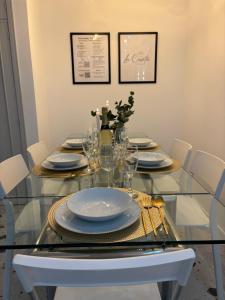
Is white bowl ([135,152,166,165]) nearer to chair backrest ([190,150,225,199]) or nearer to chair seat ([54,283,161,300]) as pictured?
chair backrest ([190,150,225,199])

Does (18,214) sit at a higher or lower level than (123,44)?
lower

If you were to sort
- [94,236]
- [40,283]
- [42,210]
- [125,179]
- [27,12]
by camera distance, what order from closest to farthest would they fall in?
[40,283] → [94,236] → [42,210] → [125,179] → [27,12]

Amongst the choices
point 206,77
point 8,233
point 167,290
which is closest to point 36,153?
point 8,233

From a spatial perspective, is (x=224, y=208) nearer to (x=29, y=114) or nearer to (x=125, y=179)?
(x=125, y=179)

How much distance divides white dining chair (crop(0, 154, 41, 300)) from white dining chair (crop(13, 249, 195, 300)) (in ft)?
0.99

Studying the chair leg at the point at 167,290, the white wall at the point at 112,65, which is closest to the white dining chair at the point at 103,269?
the chair leg at the point at 167,290

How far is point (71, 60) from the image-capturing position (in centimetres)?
280

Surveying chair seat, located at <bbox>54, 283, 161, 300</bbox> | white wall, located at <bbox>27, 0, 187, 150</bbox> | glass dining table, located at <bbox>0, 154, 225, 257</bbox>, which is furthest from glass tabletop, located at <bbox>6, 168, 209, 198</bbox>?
white wall, located at <bbox>27, 0, 187, 150</bbox>

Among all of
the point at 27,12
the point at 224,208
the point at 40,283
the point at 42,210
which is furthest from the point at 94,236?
the point at 27,12

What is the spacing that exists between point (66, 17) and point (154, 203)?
2.38m

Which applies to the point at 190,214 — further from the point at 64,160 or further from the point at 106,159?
the point at 64,160

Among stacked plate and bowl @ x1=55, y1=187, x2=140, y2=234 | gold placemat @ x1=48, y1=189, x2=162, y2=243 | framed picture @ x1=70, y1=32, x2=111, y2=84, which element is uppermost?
framed picture @ x1=70, y1=32, x2=111, y2=84

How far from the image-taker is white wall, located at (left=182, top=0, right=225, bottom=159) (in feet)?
7.09

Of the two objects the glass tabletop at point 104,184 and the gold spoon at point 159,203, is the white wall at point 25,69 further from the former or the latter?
the gold spoon at point 159,203
